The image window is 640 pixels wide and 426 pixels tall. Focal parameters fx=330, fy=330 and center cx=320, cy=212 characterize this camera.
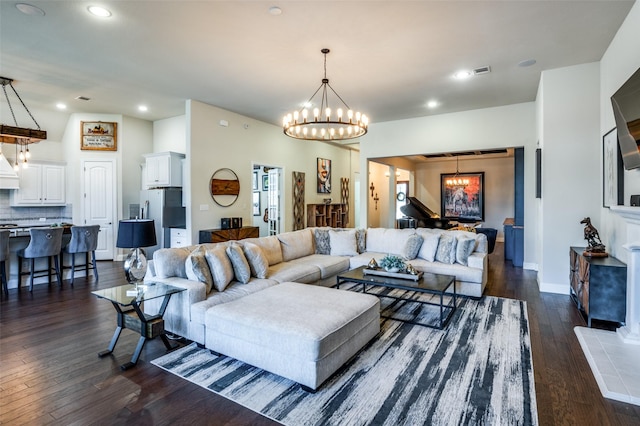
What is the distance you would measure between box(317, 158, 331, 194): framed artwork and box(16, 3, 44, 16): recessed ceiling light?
6.94m

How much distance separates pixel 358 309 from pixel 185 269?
183 centimetres

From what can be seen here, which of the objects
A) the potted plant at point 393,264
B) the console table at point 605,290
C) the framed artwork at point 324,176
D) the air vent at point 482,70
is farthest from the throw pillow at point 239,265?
the framed artwork at point 324,176

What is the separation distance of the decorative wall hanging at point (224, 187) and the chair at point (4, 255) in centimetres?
310

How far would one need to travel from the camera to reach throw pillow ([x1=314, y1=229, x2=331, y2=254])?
5.68 metres

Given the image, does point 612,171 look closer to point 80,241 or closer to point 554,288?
point 554,288

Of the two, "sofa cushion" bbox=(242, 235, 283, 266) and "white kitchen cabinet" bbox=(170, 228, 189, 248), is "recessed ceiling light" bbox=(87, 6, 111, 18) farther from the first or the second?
"white kitchen cabinet" bbox=(170, 228, 189, 248)

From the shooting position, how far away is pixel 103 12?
3.35m

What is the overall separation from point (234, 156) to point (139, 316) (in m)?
4.82

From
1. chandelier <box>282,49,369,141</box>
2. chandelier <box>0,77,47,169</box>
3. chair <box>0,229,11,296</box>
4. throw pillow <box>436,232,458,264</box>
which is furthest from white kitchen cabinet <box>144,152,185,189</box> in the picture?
throw pillow <box>436,232,458,264</box>

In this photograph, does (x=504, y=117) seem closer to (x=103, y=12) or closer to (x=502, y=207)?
(x=502, y=207)

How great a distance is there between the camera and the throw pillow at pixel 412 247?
518cm

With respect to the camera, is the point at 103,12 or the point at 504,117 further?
the point at 504,117

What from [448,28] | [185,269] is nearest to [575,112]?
[448,28]

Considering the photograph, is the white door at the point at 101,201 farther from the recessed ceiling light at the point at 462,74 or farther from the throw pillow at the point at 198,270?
the recessed ceiling light at the point at 462,74
